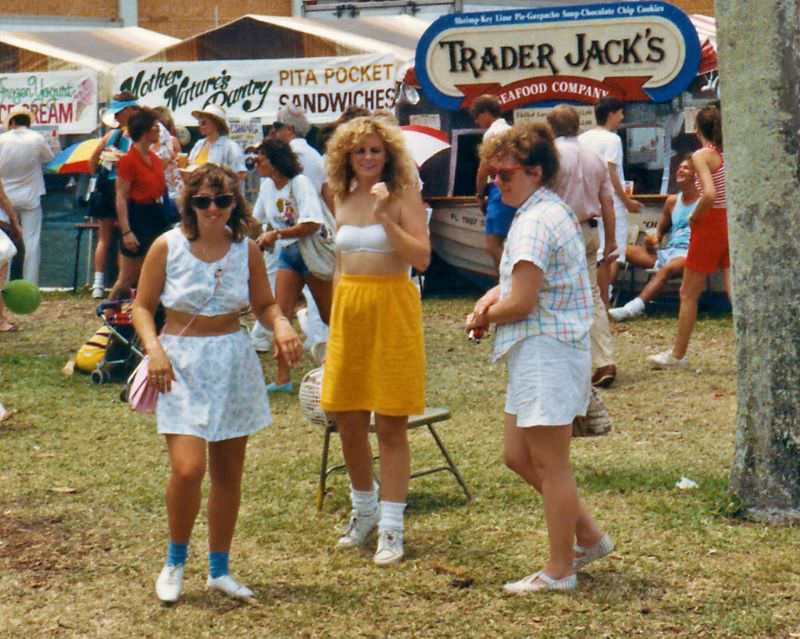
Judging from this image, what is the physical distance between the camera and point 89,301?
623 inches

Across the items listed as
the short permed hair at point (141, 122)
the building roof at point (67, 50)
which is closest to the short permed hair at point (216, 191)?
the short permed hair at point (141, 122)

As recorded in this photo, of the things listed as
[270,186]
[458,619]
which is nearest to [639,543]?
[458,619]

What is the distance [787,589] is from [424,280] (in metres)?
10.1

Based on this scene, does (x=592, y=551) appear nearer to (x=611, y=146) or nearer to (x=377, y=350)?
(x=377, y=350)

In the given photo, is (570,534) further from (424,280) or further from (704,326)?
(424,280)

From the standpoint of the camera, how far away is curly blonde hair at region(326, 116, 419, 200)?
6.61 meters

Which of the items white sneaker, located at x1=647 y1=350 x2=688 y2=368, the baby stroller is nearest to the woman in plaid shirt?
white sneaker, located at x1=647 y1=350 x2=688 y2=368

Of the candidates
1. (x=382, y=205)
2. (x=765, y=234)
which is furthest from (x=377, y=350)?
(x=765, y=234)

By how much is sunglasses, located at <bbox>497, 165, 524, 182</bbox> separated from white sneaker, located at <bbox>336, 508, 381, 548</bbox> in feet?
5.68

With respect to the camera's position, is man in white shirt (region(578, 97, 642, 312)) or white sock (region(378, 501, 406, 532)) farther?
man in white shirt (region(578, 97, 642, 312))

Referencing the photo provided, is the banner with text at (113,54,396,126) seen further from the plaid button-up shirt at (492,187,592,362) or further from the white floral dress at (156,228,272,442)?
the plaid button-up shirt at (492,187,592,362)

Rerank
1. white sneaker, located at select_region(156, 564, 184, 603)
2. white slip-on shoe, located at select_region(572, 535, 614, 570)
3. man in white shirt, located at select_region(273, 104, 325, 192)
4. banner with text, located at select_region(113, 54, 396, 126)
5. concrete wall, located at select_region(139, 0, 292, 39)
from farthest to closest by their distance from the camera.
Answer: concrete wall, located at select_region(139, 0, 292, 39) < banner with text, located at select_region(113, 54, 396, 126) < man in white shirt, located at select_region(273, 104, 325, 192) < white slip-on shoe, located at select_region(572, 535, 614, 570) < white sneaker, located at select_region(156, 564, 184, 603)

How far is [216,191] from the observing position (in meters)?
6.02

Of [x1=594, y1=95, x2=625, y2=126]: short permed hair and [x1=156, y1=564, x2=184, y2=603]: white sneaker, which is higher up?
[x1=594, y1=95, x2=625, y2=126]: short permed hair
